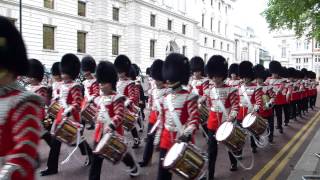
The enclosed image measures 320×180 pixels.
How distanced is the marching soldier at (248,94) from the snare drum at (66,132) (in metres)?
3.86

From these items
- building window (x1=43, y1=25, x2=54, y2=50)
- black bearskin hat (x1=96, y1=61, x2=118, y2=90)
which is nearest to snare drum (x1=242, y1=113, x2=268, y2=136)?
black bearskin hat (x1=96, y1=61, x2=118, y2=90)

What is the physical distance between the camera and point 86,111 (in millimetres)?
8242

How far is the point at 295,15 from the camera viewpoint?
2244cm

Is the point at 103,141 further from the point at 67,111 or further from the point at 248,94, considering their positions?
the point at 248,94

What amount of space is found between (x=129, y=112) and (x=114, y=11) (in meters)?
28.9

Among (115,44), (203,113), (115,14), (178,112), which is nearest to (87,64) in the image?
(203,113)

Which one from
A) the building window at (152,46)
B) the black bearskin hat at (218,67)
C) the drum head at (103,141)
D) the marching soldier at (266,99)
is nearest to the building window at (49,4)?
the building window at (152,46)

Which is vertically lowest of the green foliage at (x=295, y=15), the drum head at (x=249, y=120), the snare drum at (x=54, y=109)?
the drum head at (x=249, y=120)

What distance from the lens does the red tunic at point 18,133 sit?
2.24m

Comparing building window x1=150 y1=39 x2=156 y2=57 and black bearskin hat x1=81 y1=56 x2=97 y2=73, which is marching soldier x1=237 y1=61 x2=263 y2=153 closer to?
black bearskin hat x1=81 y1=56 x2=97 y2=73

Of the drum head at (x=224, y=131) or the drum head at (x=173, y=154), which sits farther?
the drum head at (x=224, y=131)

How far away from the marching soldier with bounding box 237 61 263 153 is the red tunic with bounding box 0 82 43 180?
20.7ft

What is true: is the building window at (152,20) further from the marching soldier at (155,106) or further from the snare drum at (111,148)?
the snare drum at (111,148)

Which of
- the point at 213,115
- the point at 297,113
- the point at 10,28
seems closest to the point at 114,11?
the point at 297,113
